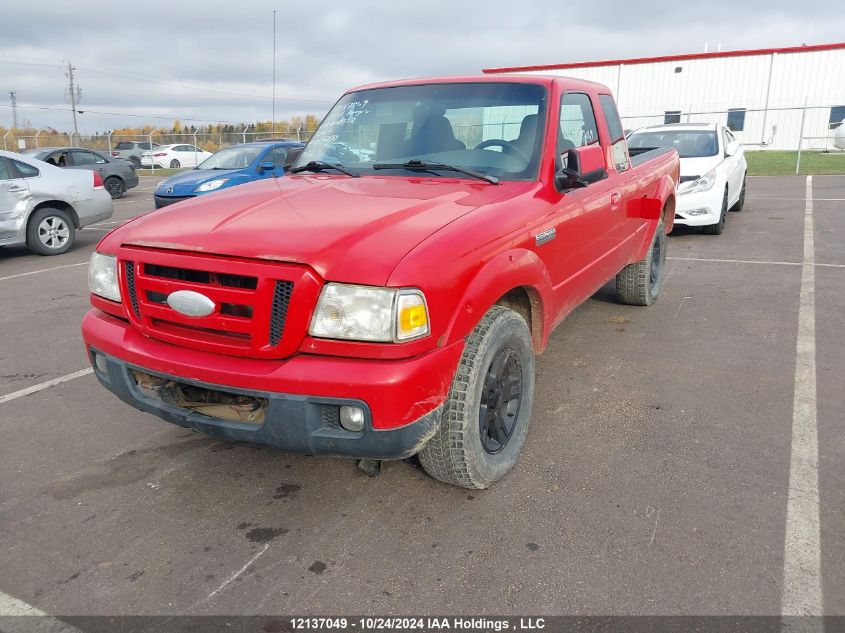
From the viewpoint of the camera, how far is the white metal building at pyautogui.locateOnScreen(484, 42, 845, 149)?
33.5 metres

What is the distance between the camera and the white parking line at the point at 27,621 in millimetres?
2223

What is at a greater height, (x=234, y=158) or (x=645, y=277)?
(x=234, y=158)

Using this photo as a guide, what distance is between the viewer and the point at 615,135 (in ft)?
15.6

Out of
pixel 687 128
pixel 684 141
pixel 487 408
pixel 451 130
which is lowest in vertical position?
pixel 487 408

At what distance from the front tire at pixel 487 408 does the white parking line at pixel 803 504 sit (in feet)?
3.92

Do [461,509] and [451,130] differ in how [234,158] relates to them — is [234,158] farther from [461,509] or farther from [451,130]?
[461,509]

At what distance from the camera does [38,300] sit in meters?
6.78

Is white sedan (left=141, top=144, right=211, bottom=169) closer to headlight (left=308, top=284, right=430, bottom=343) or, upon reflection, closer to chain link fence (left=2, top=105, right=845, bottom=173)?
chain link fence (left=2, top=105, right=845, bottom=173)

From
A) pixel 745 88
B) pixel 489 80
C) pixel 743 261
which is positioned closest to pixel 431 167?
pixel 489 80

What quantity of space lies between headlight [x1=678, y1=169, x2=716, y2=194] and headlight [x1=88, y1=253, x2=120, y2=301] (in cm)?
815

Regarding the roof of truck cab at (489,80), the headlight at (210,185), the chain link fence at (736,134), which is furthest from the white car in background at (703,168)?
the chain link fence at (736,134)

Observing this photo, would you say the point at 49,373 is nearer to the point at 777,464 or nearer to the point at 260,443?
the point at 260,443

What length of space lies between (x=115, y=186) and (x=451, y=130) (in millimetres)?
16664

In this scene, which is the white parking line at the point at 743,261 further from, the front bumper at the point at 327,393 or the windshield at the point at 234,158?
the windshield at the point at 234,158
